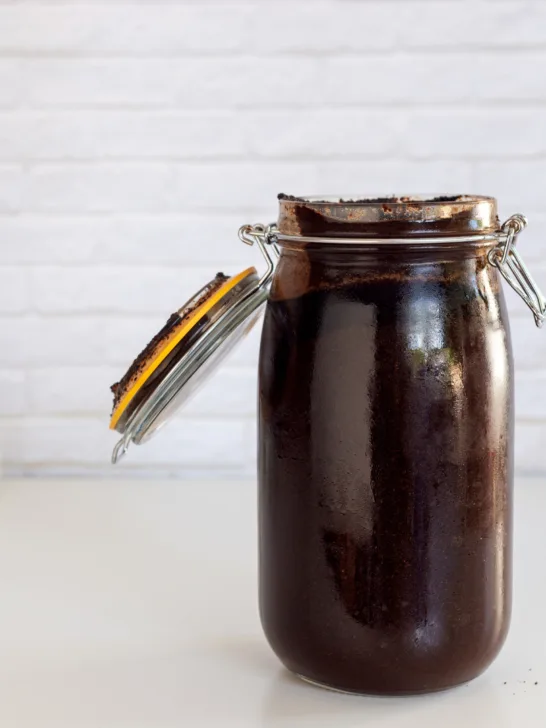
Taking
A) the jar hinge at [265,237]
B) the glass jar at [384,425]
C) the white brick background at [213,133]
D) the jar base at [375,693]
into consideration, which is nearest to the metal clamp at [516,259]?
the glass jar at [384,425]

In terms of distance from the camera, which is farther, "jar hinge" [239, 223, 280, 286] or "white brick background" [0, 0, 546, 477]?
"white brick background" [0, 0, 546, 477]

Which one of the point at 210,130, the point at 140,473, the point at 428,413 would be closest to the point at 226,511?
the point at 140,473

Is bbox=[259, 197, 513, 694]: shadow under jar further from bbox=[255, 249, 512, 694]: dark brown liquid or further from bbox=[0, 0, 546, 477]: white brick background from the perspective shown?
bbox=[0, 0, 546, 477]: white brick background

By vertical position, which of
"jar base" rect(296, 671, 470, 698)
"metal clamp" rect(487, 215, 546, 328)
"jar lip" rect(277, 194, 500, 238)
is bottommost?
"jar base" rect(296, 671, 470, 698)

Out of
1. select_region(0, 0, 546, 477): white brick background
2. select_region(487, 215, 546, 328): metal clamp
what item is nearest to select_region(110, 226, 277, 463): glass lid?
select_region(487, 215, 546, 328): metal clamp

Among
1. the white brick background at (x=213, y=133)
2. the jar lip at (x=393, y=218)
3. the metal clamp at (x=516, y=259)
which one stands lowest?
the metal clamp at (x=516, y=259)

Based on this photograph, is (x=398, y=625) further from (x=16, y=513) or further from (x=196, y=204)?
(x=196, y=204)

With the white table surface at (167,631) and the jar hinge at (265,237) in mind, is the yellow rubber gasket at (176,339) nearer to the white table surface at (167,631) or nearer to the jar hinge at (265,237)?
the jar hinge at (265,237)

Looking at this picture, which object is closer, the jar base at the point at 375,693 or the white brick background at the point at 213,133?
the jar base at the point at 375,693
